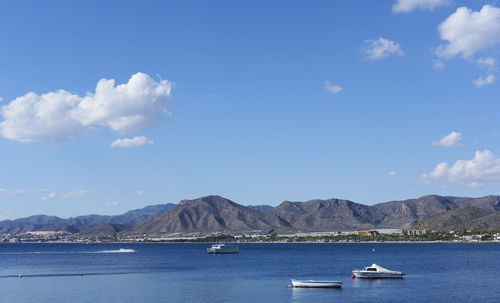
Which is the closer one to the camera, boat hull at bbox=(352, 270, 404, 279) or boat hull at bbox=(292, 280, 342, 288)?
boat hull at bbox=(292, 280, 342, 288)

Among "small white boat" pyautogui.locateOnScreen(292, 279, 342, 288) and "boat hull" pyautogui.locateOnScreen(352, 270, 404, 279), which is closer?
"small white boat" pyautogui.locateOnScreen(292, 279, 342, 288)

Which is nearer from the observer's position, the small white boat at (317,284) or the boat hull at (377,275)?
the small white boat at (317,284)

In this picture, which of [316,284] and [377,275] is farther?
[377,275]

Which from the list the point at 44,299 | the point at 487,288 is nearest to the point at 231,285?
the point at 44,299

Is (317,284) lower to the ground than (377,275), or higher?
lower

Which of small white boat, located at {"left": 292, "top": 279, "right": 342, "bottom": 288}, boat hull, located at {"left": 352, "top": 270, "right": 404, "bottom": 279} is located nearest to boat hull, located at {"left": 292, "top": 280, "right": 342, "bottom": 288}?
small white boat, located at {"left": 292, "top": 279, "right": 342, "bottom": 288}

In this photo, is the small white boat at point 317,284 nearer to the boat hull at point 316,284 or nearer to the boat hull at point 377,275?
the boat hull at point 316,284

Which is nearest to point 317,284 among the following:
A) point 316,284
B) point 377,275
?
point 316,284

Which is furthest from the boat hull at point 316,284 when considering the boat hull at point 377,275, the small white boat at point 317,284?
the boat hull at point 377,275

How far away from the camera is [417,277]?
11600 centimetres

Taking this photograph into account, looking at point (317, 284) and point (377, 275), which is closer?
point (317, 284)

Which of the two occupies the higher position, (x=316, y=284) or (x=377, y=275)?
(x=377, y=275)

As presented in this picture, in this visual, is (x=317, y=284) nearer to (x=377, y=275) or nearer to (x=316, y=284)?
(x=316, y=284)

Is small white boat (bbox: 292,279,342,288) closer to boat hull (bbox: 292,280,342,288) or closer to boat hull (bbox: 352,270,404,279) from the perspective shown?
boat hull (bbox: 292,280,342,288)
